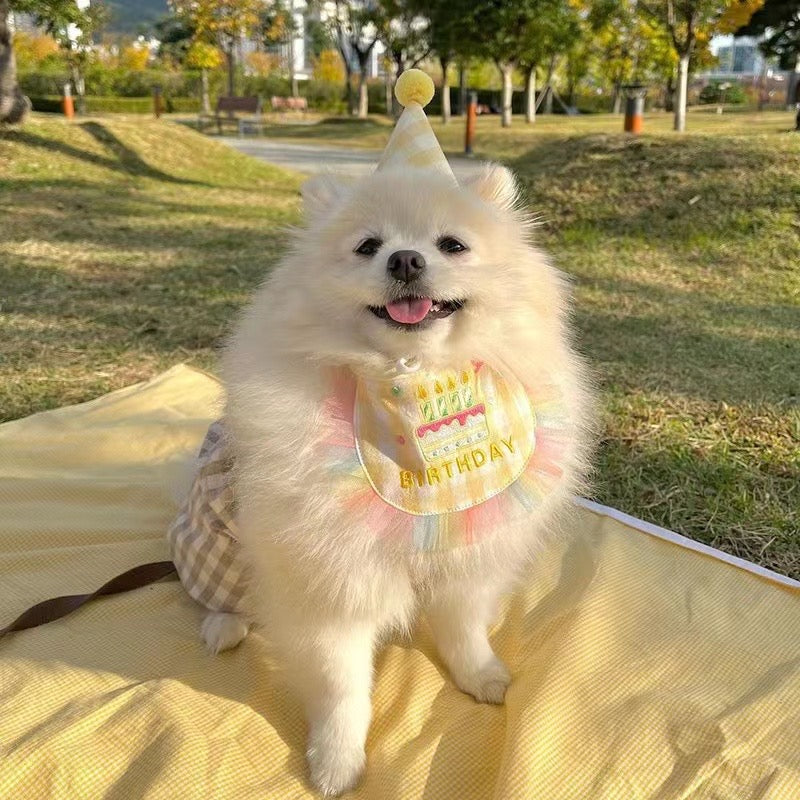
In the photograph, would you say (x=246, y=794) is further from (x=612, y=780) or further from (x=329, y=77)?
(x=329, y=77)

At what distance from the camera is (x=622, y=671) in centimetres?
176

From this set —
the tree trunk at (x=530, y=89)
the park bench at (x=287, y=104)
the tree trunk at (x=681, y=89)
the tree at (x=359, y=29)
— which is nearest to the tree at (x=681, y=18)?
the tree trunk at (x=681, y=89)

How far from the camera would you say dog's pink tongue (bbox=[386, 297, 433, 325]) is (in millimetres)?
→ 1298

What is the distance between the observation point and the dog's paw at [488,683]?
67.9 inches

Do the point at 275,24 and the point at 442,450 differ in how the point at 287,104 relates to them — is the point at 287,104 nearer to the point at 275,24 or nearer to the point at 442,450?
the point at 275,24

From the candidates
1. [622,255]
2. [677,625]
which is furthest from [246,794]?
[622,255]

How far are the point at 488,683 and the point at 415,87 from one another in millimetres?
1413

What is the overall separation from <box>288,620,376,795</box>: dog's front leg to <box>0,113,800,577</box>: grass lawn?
55.9 inches

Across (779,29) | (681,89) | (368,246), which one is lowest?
(368,246)

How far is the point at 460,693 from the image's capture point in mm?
1753

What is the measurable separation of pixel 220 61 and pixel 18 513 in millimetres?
37423

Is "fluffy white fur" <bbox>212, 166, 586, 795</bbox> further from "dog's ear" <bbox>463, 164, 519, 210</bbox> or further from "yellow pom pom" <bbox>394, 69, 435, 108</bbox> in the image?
"yellow pom pom" <bbox>394, 69, 435, 108</bbox>

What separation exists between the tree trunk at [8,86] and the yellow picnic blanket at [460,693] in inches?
393

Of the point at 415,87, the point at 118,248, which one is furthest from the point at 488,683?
the point at 118,248
